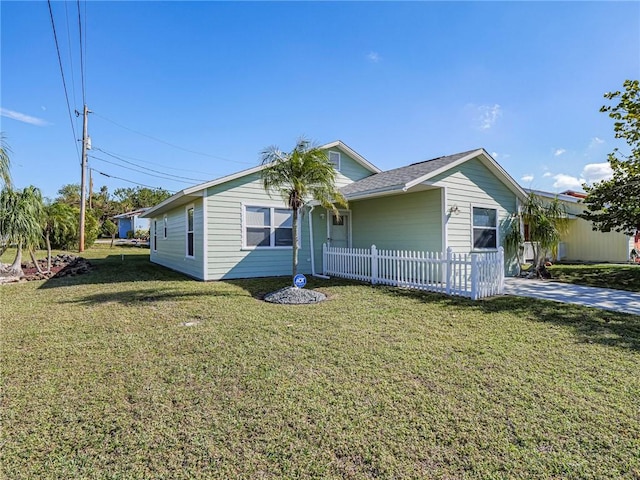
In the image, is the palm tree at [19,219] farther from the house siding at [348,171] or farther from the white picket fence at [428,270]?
the house siding at [348,171]

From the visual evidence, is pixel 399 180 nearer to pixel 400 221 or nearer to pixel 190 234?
pixel 400 221

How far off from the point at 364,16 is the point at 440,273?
795cm

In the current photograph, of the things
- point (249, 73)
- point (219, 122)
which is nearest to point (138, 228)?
point (219, 122)

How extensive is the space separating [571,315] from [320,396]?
508 cm

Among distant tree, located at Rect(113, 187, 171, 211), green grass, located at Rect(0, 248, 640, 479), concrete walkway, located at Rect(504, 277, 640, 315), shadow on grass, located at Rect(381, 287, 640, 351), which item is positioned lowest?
green grass, located at Rect(0, 248, 640, 479)

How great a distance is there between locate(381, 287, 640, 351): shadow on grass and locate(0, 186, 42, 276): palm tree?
402 inches

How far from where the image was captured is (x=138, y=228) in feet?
147

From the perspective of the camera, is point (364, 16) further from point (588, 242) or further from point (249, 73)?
point (588, 242)

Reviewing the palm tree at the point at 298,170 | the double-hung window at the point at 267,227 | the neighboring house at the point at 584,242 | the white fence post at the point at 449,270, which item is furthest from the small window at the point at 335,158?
the neighboring house at the point at 584,242

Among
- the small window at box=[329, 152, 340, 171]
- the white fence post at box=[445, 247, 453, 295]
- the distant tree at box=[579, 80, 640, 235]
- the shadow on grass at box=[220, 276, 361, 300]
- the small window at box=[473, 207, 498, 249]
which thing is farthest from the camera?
the small window at box=[329, 152, 340, 171]

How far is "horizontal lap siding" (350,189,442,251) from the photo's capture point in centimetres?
943

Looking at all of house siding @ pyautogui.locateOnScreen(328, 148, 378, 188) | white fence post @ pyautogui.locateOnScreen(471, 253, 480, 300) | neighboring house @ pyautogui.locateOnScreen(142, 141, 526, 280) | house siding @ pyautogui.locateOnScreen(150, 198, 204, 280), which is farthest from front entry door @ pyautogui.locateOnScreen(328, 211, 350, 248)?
white fence post @ pyautogui.locateOnScreen(471, 253, 480, 300)

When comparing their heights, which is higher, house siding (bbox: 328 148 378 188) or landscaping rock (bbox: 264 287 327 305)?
house siding (bbox: 328 148 378 188)

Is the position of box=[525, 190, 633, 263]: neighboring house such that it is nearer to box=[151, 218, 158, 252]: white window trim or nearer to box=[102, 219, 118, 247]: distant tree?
box=[151, 218, 158, 252]: white window trim
